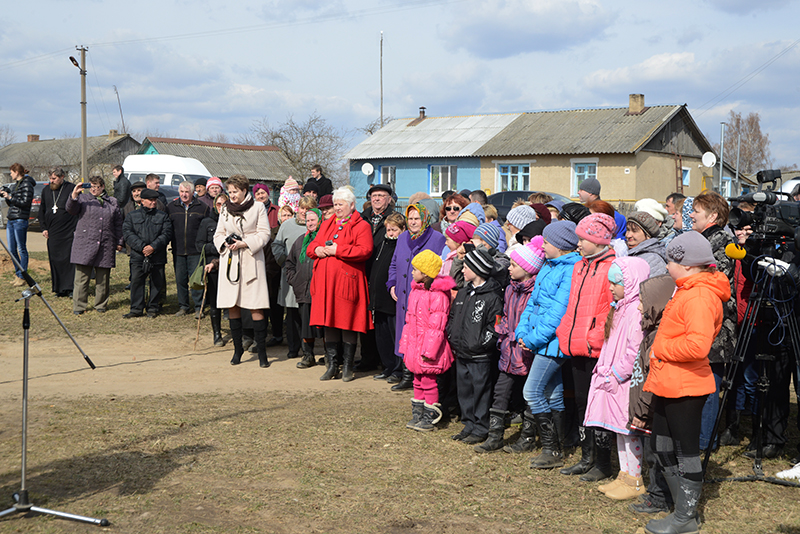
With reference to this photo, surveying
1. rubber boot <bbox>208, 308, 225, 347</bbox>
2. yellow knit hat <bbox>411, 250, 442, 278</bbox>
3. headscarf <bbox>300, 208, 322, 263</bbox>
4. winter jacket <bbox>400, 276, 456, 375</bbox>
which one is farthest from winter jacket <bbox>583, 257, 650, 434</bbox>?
rubber boot <bbox>208, 308, 225, 347</bbox>

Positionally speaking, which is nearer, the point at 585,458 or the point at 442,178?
the point at 585,458

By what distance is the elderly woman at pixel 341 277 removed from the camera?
753 centimetres

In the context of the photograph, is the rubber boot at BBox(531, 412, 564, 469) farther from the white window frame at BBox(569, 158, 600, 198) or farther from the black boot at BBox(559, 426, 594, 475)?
the white window frame at BBox(569, 158, 600, 198)

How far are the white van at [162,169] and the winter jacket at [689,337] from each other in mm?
20730

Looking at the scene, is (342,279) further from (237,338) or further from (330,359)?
(237,338)

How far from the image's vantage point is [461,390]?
573cm

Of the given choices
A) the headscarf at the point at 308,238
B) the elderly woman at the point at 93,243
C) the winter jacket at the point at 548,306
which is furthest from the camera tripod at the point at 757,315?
the elderly woman at the point at 93,243

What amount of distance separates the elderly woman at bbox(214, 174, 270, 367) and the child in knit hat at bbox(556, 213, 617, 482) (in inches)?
170

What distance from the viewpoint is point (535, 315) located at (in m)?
5.09

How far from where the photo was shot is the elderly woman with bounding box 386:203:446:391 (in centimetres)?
718

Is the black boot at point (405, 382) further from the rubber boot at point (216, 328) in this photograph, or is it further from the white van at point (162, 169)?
the white van at point (162, 169)

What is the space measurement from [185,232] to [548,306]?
24.0ft

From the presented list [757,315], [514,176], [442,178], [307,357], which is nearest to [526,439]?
[757,315]

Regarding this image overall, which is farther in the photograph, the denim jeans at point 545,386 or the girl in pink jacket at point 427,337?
the girl in pink jacket at point 427,337
